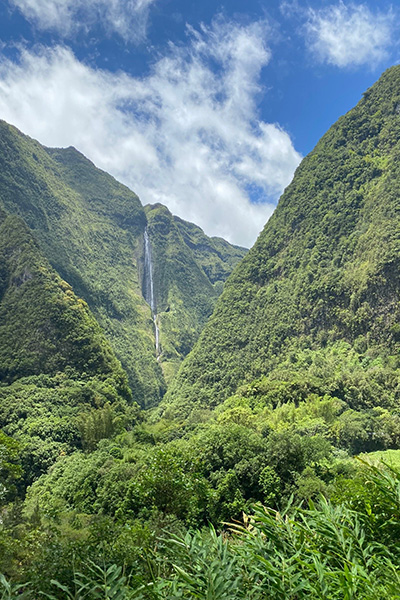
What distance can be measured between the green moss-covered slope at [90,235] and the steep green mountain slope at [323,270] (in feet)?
82.3

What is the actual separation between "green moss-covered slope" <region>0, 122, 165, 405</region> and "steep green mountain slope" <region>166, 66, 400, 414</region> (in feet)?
82.3

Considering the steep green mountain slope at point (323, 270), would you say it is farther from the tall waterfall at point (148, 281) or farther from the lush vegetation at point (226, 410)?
the tall waterfall at point (148, 281)

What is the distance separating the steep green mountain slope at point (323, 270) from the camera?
155 ft

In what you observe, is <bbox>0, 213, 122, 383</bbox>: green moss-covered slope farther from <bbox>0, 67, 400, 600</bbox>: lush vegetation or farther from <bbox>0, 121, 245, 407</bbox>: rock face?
<bbox>0, 121, 245, 407</bbox>: rock face

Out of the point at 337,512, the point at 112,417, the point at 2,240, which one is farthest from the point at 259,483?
the point at 2,240

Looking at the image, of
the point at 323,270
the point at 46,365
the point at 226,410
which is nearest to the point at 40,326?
the point at 46,365

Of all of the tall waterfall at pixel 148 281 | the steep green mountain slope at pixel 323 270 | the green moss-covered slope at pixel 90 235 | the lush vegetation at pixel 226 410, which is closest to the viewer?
the lush vegetation at pixel 226 410

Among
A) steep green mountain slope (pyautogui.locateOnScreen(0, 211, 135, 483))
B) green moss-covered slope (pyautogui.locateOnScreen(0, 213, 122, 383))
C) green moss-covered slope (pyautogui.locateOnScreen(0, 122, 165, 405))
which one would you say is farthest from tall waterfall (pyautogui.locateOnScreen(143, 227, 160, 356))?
steep green mountain slope (pyautogui.locateOnScreen(0, 211, 135, 483))

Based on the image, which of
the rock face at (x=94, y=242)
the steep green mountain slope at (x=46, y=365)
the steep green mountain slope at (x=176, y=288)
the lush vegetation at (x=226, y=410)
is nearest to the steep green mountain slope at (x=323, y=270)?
the lush vegetation at (x=226, y=410)

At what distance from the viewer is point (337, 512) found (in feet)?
10.3

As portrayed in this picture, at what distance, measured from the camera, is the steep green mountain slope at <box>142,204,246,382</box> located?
113688 millimetres

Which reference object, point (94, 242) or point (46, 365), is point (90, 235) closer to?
point (94, 242)

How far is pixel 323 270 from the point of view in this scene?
5925 cm

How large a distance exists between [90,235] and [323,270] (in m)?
95.0
